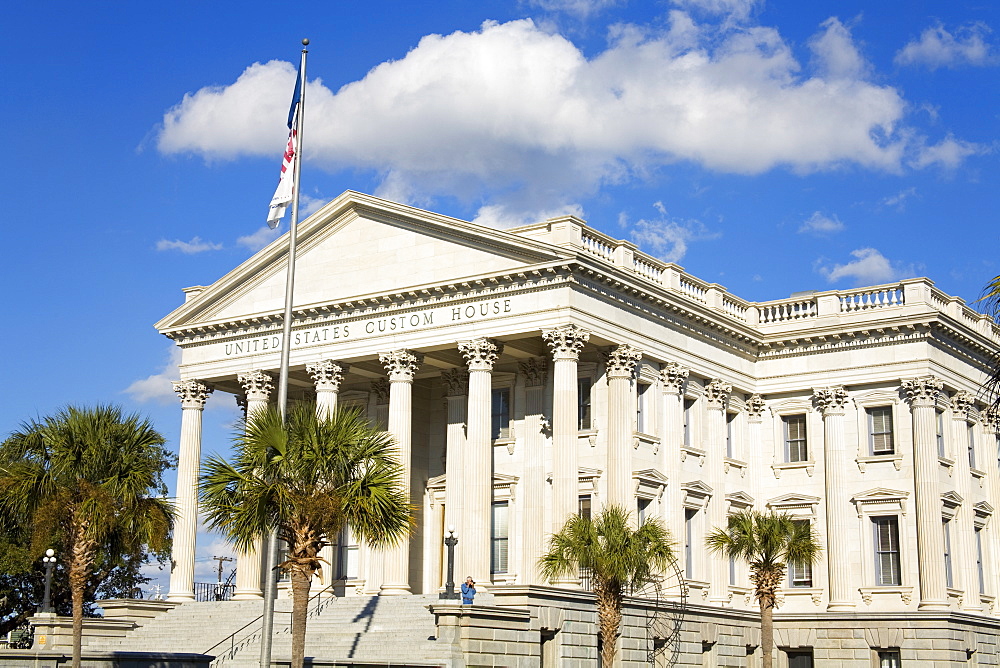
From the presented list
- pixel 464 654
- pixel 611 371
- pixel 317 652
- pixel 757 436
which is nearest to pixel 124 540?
pixel 317 652

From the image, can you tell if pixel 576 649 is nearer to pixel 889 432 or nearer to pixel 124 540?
pixel 124 540

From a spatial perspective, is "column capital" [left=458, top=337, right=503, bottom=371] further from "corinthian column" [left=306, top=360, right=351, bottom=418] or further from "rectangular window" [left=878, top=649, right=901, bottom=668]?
"rectangular window" [left=878, top=649, right=901, bottom=668]

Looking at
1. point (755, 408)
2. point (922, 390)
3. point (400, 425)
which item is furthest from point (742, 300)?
point (400, 425)

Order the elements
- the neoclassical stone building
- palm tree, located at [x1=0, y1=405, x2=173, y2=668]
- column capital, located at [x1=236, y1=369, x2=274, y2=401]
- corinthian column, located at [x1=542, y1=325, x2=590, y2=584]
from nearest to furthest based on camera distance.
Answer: palm tree, located at [x1=0, y1=405, x2=173, y2=668] → corinthian column, located at [x1=542, y1=325, x2=590, y2=584] → the neoclassical stone building → column capital, located at [x1=236, y1=369, x2=274, y2=401]

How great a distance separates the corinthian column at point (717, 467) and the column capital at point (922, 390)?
20.3ft

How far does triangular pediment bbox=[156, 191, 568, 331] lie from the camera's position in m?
42.0

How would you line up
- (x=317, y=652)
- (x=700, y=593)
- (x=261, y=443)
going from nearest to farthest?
1. (x=261, y=443)
2. (x=317, y=652)
3. (x=700, y=593)

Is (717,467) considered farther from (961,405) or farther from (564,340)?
(564,340)

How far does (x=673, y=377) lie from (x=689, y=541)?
570 cm

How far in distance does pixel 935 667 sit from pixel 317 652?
819 inches

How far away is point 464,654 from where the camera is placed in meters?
33.2

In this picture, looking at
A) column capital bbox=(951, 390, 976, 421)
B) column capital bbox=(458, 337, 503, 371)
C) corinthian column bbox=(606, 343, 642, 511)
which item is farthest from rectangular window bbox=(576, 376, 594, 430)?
column capital bbox=(951, 390, 976, 421)

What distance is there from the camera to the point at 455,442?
45.2 m

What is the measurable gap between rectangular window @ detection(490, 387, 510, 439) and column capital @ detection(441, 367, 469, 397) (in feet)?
3.45
